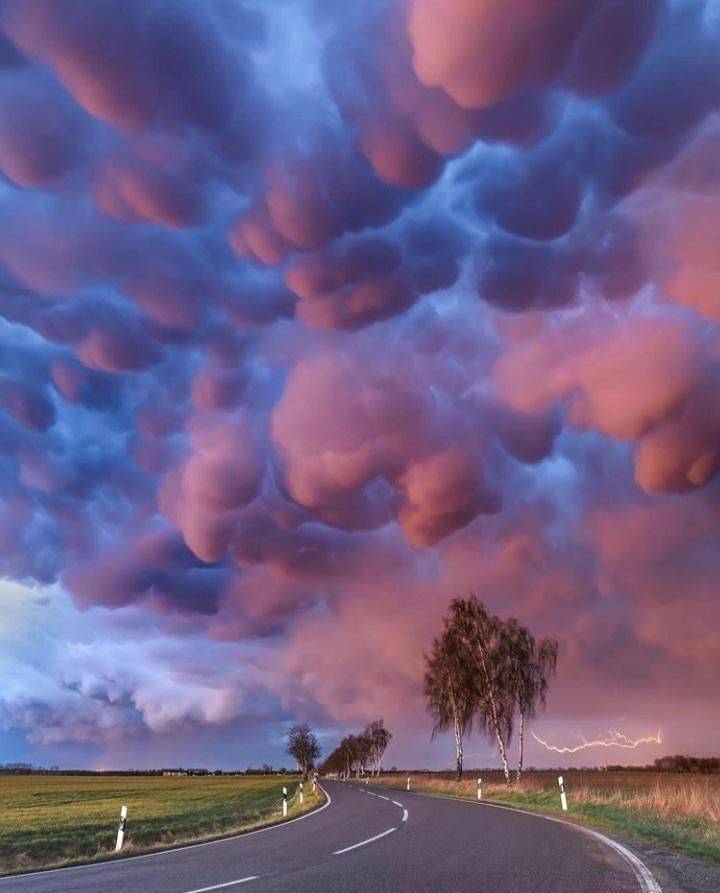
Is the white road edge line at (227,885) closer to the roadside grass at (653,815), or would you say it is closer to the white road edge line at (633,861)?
the white road edge line at (633,861)

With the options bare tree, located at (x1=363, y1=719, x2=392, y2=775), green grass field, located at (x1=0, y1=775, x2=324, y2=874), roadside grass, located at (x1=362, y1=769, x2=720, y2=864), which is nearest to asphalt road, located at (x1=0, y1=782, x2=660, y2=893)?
roadside grass, located at (x1=362, y1=769, x2=720, y2=864)

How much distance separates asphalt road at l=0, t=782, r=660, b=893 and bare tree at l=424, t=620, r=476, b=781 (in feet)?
117

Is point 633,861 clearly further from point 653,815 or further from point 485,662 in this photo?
point 485,662

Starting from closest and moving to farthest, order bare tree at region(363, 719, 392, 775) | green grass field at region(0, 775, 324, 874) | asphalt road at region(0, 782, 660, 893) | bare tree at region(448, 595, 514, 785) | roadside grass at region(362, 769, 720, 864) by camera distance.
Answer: asphalt road at region(0, 782, 660, 893)
roadside grass at region(362, 769, 720, 864)
green grass field at region(0, 775, 324, 874)
bare tree at region(448, 595, 514, 785)
bare tree at region(363, 719, 392, 775)

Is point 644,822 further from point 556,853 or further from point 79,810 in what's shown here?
point 79,810

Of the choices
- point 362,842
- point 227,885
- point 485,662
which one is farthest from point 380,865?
point 485,662

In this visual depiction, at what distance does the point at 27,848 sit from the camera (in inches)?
898

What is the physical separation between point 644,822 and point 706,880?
10.2 meters

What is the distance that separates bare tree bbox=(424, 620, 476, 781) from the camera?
53312 millimetres

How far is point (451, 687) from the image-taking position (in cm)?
5759

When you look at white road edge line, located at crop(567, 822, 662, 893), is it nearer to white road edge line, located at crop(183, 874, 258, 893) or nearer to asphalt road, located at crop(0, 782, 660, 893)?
asphalt road, located at crop(0, 782, 660, 893)

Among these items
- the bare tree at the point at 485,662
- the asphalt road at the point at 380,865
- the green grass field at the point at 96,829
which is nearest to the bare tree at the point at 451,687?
the bare tree at the point at 485,662

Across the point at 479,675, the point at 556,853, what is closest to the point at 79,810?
the point at 479,675

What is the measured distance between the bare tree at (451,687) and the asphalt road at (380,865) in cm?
3560
